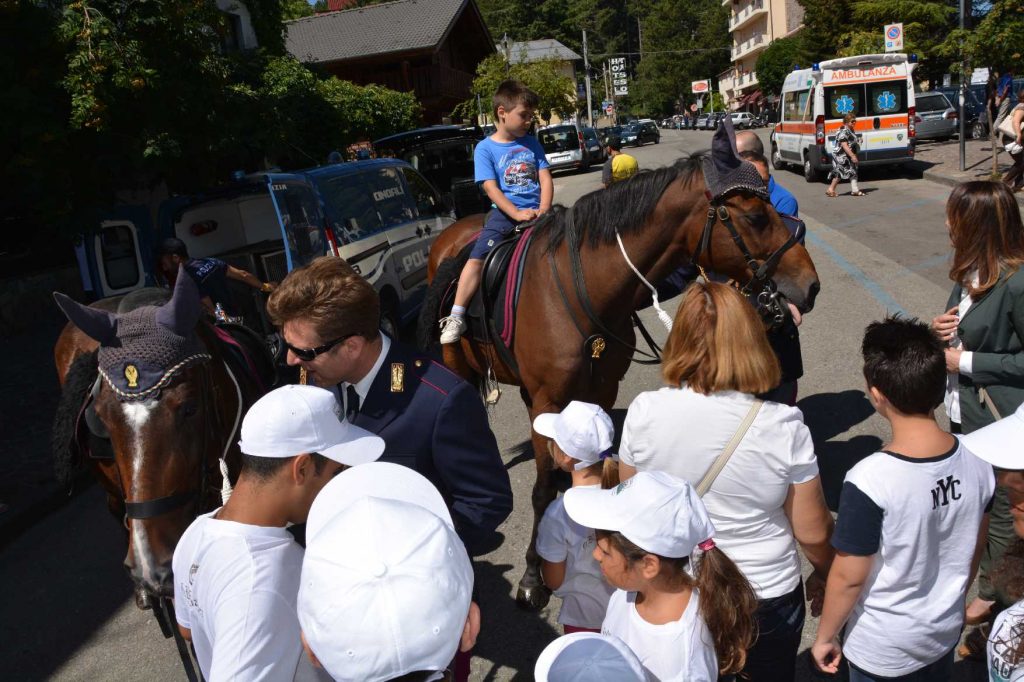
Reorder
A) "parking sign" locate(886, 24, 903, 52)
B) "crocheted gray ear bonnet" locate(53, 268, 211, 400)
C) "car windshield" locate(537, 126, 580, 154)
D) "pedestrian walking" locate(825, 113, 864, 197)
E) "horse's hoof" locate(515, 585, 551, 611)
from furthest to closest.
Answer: "car windshield" locate(537, 126, 580, 154)
"parking sign" locate(886, 24, 903, 52)
"pedestrian walking" locate(825, 113, 864, 197)
"horse's hoof" locate(515, 585, 551, 611)
"crocheted gray ear bonnet" locate(53, 268, 211, 400)

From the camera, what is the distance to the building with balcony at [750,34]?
66.1 m

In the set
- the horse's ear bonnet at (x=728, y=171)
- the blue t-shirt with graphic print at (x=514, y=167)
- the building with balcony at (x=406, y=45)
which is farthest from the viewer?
the building with balcony at (x=406, y=45)

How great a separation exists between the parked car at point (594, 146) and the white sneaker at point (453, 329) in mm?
28577

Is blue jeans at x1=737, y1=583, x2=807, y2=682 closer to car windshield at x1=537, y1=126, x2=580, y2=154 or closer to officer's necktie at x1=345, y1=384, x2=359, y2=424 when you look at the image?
officer's necktie at x1=345, y1=384, x2=359, y2=424

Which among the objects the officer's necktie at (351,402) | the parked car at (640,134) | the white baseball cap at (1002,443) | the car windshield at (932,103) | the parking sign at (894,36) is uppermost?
the parking sign at (894,36)

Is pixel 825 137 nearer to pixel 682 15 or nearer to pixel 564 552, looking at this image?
pixel 564 552

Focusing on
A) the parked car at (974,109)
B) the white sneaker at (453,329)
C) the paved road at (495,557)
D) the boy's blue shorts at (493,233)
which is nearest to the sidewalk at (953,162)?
the parked car at (974,109)

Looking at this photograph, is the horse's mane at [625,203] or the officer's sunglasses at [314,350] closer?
the officer's sunglasses at [314,350]

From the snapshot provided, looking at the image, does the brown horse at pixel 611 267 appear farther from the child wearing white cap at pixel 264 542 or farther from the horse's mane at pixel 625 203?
the child wearing white cap at pixel 264 542

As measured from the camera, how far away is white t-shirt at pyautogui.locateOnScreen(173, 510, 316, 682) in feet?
5.72

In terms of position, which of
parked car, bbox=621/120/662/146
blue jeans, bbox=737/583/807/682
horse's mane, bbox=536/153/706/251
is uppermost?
parked car, bbox=621/120/662/146

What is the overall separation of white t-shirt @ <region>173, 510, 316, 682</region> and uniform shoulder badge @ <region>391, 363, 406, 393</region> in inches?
25.0

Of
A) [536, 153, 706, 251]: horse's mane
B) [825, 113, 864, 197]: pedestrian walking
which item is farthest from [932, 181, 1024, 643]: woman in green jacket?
[825, 113, 864, 197]: pedestrian walking

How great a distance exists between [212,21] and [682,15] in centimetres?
9669
